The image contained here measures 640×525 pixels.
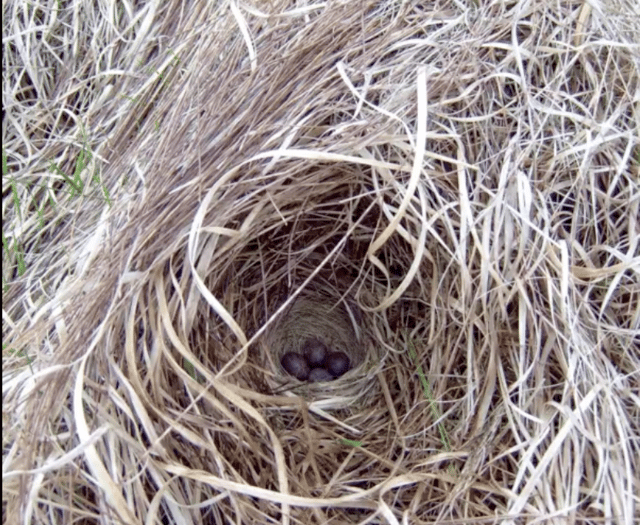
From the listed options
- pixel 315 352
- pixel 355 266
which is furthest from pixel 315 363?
pixel 355 266

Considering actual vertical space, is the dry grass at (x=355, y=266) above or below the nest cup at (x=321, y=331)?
above

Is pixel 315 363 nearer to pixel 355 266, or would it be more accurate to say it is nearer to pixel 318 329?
pixel 318 329

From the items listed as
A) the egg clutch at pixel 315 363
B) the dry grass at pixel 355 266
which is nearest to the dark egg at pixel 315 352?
the egg clutch at pixel 315 363

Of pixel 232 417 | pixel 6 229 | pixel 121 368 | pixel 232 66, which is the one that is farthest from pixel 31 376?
pixel 232 66

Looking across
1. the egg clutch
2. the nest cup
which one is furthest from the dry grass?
the egg clutch

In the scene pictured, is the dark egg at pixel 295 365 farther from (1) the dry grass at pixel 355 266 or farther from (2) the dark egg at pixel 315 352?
(1) the dry grass at pixel 355 266

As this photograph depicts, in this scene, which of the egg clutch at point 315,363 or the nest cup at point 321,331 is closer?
the nest cup at point 321,331
